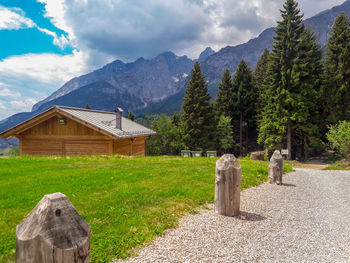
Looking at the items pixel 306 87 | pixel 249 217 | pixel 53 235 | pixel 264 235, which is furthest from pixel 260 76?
pixel 53 235

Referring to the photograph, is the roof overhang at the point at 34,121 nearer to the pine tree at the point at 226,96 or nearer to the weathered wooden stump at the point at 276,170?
the weathered wooden stump at the point at 276,170

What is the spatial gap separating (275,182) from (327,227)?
187 inches

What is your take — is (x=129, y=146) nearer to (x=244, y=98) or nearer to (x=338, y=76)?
(x=338, y=76)

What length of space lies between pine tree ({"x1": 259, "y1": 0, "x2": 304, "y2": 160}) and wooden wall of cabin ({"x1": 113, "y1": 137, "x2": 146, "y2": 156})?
1758cm

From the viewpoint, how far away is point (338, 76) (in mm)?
27406

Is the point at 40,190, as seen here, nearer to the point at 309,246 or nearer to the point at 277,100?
the point at 309,246

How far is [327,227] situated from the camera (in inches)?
216

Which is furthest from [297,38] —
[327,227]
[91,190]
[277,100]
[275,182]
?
[91,190]

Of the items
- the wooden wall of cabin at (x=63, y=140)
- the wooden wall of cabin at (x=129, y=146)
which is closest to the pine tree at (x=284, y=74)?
the wooden wall of cabin at (x=129, y=146)

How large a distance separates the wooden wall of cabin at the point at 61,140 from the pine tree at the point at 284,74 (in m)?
22.8

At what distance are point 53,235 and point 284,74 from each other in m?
32.2

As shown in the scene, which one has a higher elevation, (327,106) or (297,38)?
(297,38)

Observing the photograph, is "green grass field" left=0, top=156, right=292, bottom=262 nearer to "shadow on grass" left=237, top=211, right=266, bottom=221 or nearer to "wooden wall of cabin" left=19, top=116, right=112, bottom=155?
"shadow on grass" left=237, top=211, right=266, bottom=221

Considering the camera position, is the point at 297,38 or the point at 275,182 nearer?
the point at 275,182
